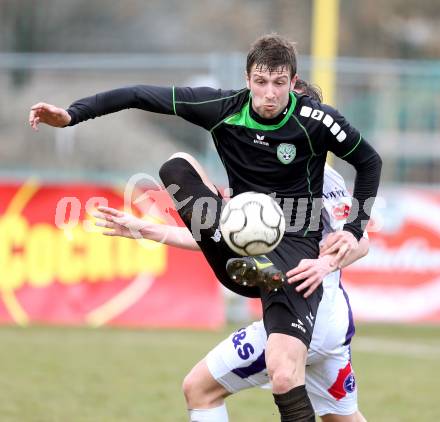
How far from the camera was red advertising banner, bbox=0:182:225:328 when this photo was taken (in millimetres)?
11484

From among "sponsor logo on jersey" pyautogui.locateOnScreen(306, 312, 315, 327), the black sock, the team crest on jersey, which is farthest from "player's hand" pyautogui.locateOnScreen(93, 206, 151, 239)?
the black sock

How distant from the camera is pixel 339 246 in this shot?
16.9ft

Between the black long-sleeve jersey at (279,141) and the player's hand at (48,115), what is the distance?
0.14m

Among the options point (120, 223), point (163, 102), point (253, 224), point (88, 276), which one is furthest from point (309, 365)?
point (88, 276)

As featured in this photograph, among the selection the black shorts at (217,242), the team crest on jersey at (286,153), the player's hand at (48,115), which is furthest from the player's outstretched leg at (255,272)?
the player's hand at (48,115)

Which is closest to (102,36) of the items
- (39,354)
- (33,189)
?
(33,189)

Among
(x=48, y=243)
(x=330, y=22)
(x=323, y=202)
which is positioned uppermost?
(x=330, y=22)

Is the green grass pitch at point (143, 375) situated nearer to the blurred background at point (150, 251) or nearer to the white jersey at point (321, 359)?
the blurred background at point (150, 251)

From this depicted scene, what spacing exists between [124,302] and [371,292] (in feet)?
9.17

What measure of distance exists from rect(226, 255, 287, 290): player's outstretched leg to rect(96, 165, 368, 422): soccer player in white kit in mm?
467

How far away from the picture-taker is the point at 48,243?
1150 cm

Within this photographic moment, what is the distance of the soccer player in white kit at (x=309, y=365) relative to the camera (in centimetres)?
537

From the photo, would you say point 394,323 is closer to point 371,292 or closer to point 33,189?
point 371,292

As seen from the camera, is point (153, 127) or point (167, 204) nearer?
point (167, 204)
